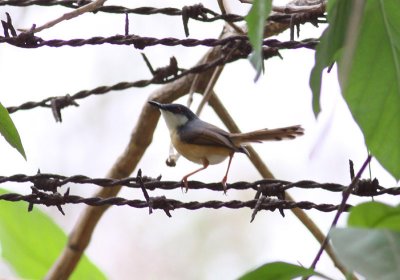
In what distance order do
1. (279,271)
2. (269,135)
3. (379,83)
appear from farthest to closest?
(269,135) → (379,83) → (279,271)

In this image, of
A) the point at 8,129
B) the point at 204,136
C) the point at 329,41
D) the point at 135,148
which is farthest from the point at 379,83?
the point at 135,148

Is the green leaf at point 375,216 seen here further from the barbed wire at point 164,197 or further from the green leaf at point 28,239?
the green leaf at point 28,239

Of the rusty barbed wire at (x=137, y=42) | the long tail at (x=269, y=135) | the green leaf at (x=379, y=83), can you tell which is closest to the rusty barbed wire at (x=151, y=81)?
the rusty barbed wire at (x=137, y=42)

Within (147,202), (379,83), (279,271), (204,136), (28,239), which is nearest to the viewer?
(279,271)

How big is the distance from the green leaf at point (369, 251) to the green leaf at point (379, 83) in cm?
32

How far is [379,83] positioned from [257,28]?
32cm

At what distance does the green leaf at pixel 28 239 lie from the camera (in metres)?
1.59

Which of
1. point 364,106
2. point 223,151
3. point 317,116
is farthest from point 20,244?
point 317,116

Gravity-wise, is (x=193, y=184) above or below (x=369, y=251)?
below

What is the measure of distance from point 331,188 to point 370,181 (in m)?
0.07

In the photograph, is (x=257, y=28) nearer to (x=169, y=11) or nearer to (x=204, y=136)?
(x=169, y=11)

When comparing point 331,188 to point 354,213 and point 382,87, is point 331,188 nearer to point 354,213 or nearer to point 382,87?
point 382,87

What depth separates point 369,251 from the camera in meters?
0.63

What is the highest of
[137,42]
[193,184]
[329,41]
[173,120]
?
[329,41]
